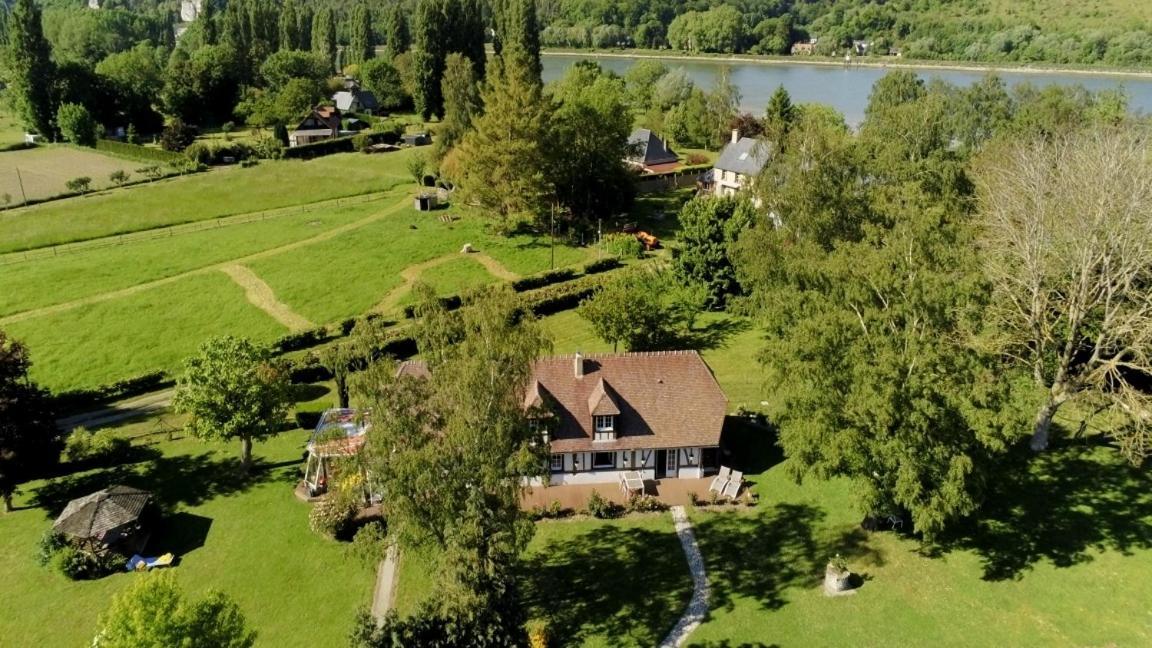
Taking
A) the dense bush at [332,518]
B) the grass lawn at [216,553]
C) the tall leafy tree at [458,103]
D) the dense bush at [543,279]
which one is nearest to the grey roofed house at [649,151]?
the tall leafy tree at [458,103]

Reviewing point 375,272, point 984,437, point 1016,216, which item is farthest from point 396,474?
point 375,272

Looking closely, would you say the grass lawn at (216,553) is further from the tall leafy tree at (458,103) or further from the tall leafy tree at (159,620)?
the tall leafy tree at (458,103)

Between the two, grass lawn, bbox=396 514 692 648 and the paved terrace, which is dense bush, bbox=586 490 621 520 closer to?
grass lawn, bbox=396 514 692 648

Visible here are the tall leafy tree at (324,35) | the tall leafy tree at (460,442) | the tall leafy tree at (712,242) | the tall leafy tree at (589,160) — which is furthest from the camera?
the tall leafy tree at (324,35)

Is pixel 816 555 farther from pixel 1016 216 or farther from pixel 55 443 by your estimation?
pixel 55 443

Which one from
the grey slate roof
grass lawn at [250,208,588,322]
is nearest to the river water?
the grey slate roof

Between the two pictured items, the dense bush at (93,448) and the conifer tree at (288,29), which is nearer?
the dense bush at (93,448)

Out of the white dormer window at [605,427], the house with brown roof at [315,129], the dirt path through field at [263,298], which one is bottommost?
the white dormer window at [605,427]
